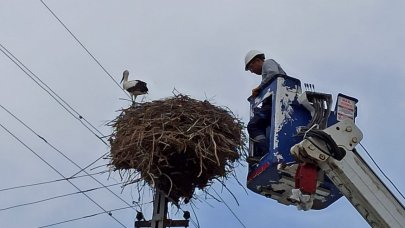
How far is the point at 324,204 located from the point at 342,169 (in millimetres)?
1420

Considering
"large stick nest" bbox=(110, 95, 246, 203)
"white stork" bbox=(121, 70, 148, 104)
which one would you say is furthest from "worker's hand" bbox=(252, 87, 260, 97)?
"white stork" bbox=(121, 70, 148, 104)

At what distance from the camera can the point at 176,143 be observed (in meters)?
8.06

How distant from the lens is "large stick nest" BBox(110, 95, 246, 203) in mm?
8141

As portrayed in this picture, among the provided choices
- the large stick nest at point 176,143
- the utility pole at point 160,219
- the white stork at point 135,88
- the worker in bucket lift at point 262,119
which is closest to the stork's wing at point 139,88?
Answer: the white stork at point 135,88

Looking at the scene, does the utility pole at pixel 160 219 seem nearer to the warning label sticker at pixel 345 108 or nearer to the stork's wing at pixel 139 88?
the stork's wing at pixel 139 88

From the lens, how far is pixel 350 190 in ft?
19.9

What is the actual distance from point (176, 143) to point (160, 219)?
886 millimetres

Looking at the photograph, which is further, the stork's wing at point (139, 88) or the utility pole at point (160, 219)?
the stork's wing at point (139, 88)

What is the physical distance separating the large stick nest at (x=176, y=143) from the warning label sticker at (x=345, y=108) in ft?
5.33

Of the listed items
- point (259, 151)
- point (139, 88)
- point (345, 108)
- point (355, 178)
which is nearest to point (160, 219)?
point (259, 151)

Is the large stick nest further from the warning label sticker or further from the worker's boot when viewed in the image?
the warning label sticker

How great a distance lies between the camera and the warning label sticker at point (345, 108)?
268 inches

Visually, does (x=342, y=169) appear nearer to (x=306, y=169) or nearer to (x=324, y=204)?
(x=306, y=169)

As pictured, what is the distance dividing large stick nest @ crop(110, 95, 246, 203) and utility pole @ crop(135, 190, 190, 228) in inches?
3.7
